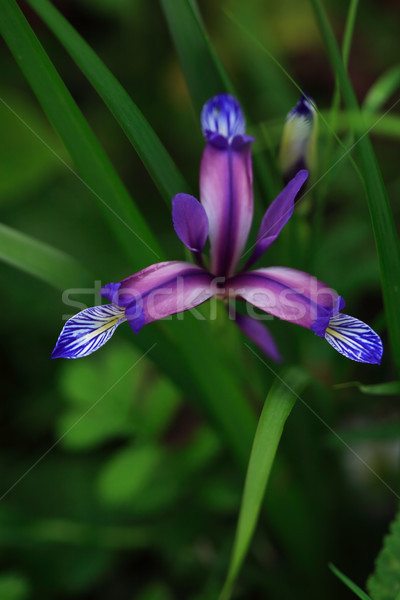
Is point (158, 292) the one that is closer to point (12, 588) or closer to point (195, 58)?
point (195, 58)

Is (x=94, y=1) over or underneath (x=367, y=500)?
over

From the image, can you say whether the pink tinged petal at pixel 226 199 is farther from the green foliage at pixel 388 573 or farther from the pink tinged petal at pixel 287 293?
the green foliage at pixel 388 573

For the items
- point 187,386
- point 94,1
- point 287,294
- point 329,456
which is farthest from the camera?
point 94,1

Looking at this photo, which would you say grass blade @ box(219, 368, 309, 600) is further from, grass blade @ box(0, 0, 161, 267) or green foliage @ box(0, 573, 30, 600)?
green foliage @ box(0, 573, 30, 600)

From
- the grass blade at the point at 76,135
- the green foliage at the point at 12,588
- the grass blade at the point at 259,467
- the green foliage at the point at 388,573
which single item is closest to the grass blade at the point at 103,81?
the grass blade at the point at 76,135

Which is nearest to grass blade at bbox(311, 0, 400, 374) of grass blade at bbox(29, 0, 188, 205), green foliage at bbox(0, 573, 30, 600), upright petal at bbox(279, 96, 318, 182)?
upright petal at bbox(279, 96, 318, 182)

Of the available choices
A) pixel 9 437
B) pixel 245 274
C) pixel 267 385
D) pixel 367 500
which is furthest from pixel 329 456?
pixel 9 437

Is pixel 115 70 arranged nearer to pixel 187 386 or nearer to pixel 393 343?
pixel 187 386
